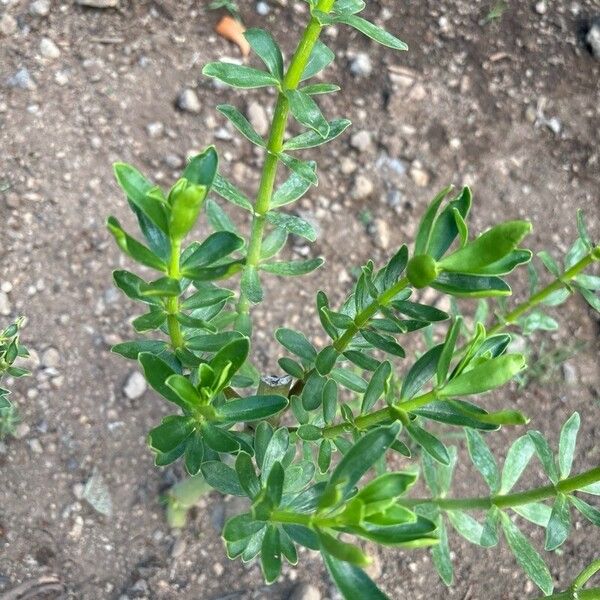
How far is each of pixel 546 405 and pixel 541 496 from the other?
5.26 feet

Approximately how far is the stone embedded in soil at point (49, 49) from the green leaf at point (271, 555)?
2.47 metres

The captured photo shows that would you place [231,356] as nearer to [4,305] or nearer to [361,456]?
[361,456]

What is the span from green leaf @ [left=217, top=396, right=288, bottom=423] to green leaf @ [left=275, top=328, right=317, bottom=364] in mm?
316

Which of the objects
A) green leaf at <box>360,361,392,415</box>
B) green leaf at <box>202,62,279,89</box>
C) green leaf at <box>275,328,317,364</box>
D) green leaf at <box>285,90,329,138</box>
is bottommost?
green leaf at <box>275,328,317,364</box>

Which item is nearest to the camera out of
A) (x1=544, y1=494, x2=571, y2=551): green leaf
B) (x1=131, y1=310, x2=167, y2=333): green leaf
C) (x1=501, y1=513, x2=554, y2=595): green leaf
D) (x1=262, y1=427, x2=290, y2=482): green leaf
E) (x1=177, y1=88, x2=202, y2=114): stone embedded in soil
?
(x1=131, y1=310, x2=167, y2=333): green leaf

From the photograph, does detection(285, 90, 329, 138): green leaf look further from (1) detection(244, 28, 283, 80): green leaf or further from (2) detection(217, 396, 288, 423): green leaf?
(2) detection(217, 396, 288, 423): green leaf

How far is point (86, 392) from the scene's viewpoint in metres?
2.71

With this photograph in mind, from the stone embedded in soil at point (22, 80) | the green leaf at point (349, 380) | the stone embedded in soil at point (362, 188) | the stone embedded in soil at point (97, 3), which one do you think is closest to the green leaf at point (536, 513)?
the green leaf at point (349, 380)

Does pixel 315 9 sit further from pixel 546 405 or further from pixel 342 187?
pixel 546 405

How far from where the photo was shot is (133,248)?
1.12 meters

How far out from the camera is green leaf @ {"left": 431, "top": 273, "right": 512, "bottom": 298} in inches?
45.2

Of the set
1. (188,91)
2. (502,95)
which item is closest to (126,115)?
(188,91)

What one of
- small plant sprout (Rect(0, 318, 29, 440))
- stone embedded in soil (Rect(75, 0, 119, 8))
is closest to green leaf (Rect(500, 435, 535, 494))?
small plant sprout (Rect(0, 318, 29, 440))

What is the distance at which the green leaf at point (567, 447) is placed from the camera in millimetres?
1651
